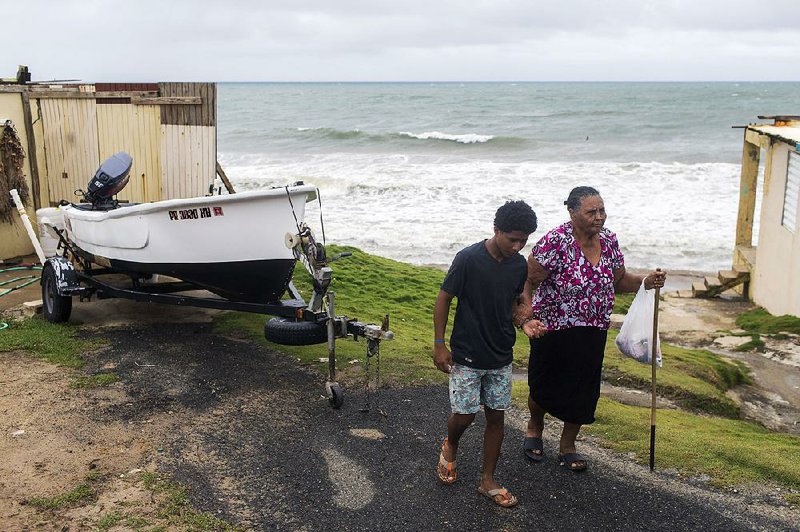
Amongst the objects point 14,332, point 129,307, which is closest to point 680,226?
point 129,307

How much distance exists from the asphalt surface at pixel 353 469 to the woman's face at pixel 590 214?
165 centimetres

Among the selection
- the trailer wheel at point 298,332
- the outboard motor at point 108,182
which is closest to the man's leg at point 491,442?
the trailer wheel at point 298,332

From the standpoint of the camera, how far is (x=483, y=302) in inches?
179

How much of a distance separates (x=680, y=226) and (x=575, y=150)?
20663mm

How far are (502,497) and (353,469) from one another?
1039mm

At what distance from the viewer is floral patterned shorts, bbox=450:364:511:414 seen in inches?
182

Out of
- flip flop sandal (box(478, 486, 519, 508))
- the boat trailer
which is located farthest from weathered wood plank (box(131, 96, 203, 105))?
flip flop sandal (box(478, 486, 519, 508))

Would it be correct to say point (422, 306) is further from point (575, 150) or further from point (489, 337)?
point (575, 150)

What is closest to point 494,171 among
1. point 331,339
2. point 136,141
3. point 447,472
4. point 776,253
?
point 776,253

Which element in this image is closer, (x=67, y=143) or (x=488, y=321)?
(x=488, y=321)

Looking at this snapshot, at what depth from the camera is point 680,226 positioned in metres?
19.9

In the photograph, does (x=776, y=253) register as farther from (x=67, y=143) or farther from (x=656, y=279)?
(x=67, y=143)

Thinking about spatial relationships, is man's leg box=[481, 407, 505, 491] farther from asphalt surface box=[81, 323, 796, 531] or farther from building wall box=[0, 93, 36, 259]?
building wall box=[0, 93, 36, 259]

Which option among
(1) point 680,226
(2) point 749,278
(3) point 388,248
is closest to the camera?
(2) point 749,278
